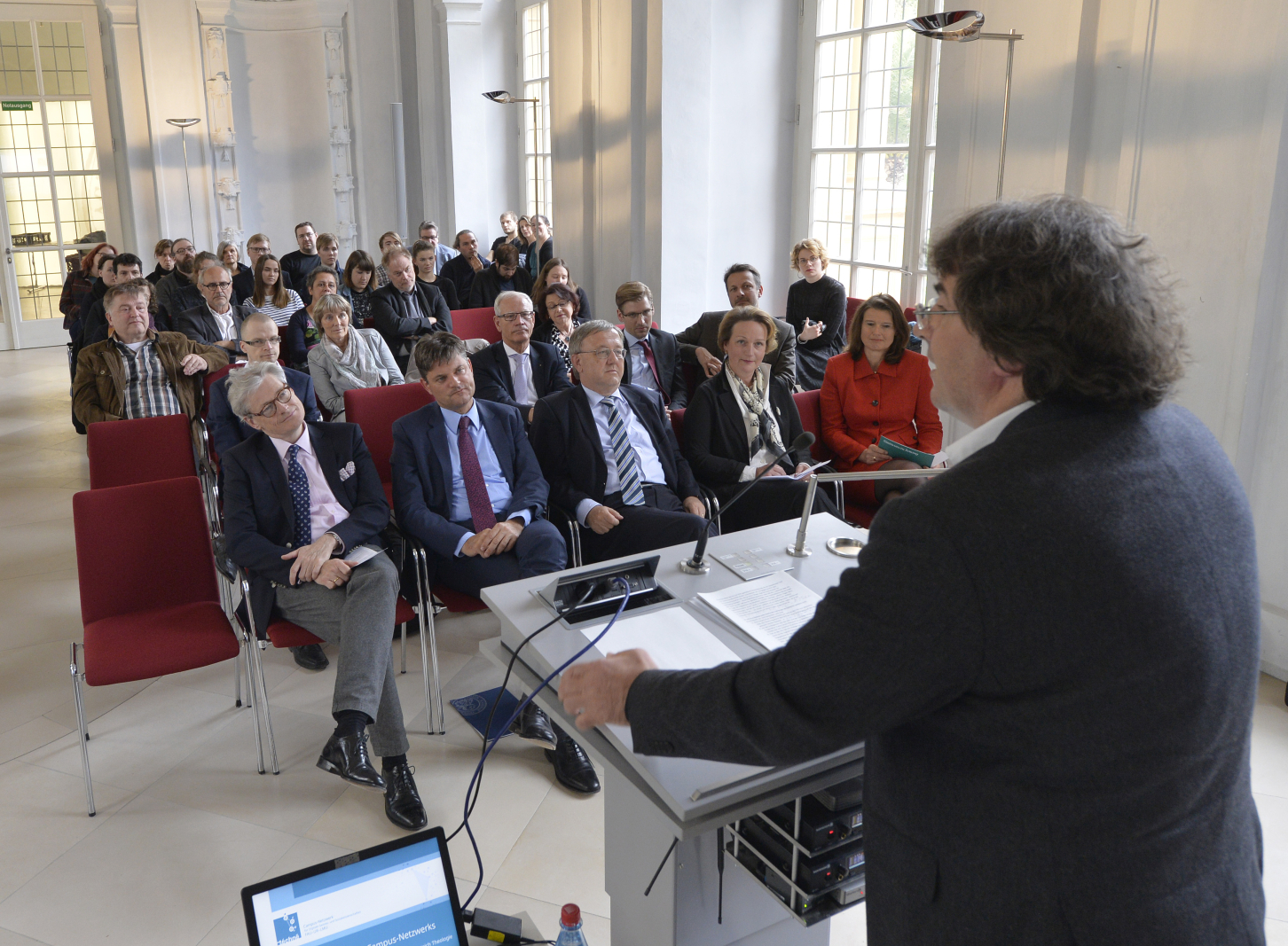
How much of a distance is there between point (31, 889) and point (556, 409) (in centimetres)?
228

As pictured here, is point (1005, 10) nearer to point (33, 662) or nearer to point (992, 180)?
point (992, 180)

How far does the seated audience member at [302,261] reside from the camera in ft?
31.2

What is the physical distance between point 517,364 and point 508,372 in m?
0.06

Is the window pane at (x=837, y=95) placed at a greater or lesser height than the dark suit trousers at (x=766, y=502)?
greater

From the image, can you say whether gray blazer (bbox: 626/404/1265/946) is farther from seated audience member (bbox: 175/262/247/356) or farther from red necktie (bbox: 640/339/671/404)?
seated audience member (bbox: 175/262/247/356)

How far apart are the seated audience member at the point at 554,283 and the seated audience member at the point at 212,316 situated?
1885mm

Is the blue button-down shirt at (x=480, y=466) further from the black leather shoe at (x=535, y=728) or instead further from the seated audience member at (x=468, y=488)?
the black leather shoe at (x=535, y=728)

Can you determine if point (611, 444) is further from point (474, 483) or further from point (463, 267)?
point (463, 267)

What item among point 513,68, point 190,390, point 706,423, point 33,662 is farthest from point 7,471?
point 513,68

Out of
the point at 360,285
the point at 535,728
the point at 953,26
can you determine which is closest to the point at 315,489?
the point at 535,728

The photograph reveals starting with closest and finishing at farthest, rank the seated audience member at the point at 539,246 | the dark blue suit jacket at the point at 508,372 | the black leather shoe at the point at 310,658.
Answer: the black leather shoe at the point at 310,658, the dark blue suit jacket at the point at 508,372, the seated audience member at the point at 539,246

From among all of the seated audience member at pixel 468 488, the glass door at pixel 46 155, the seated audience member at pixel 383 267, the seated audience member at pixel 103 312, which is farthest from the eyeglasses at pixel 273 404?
the glass door at pixel 46 155

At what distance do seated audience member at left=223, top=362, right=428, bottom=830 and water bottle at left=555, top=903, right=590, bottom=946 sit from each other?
1115 mm

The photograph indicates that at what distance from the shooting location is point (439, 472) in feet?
12.1
